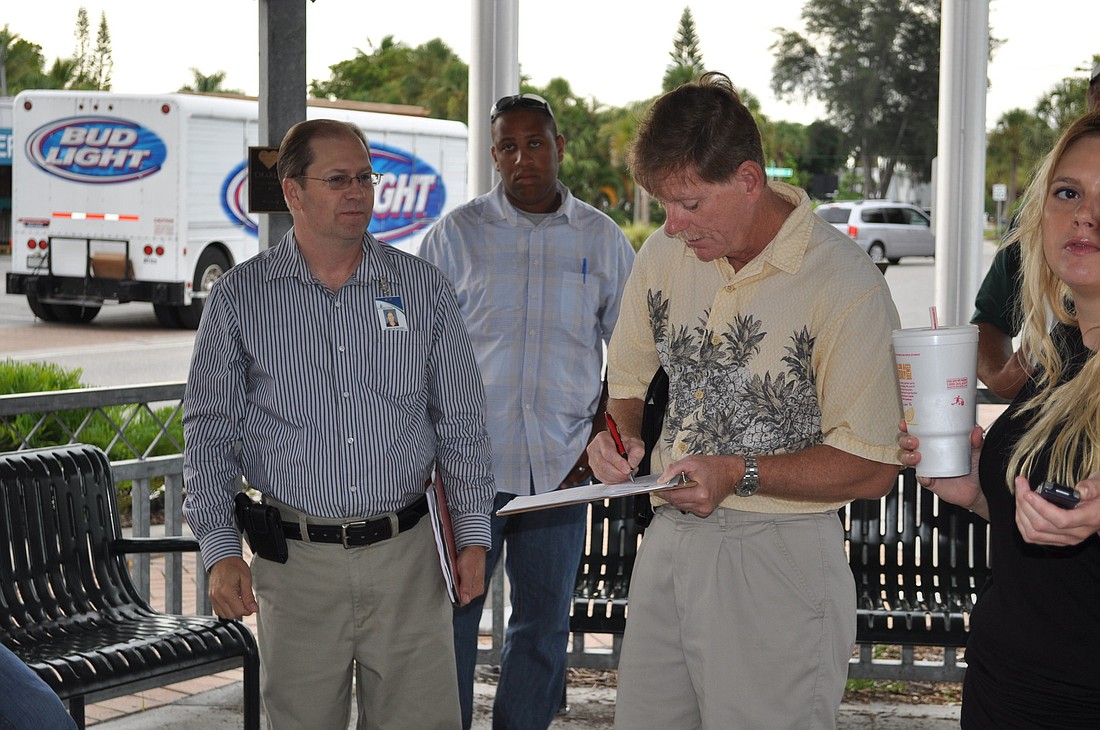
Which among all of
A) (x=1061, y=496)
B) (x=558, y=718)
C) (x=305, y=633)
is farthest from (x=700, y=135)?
(x=558, y=718)

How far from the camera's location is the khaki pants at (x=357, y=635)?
3.20 meters

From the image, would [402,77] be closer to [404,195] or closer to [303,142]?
[303,142]

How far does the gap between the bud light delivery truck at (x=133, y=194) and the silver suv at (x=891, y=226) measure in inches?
414

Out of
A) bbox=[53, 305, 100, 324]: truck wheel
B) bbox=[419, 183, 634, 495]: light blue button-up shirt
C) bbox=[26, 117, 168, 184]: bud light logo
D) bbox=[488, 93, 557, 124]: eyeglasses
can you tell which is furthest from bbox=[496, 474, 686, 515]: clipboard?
bbox=[53, 305, 100, 324]: truck wheel

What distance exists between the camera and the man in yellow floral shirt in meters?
2.49

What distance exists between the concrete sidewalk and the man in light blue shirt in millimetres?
571

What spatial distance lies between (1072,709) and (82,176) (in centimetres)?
A: 1578

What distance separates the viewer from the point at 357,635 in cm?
325

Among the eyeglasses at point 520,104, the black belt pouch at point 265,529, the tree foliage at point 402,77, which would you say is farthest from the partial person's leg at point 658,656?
the tree foliage at point 402,77

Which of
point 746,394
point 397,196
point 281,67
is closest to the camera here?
point 746,394

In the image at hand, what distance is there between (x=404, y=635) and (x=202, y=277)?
13309mm

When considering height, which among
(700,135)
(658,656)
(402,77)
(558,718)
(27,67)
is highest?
(27,67)

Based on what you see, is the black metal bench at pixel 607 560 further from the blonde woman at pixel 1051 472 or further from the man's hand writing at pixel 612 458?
the blonde woman at pixel 1051 472

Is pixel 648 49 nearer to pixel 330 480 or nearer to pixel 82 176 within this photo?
pixel 330 480
